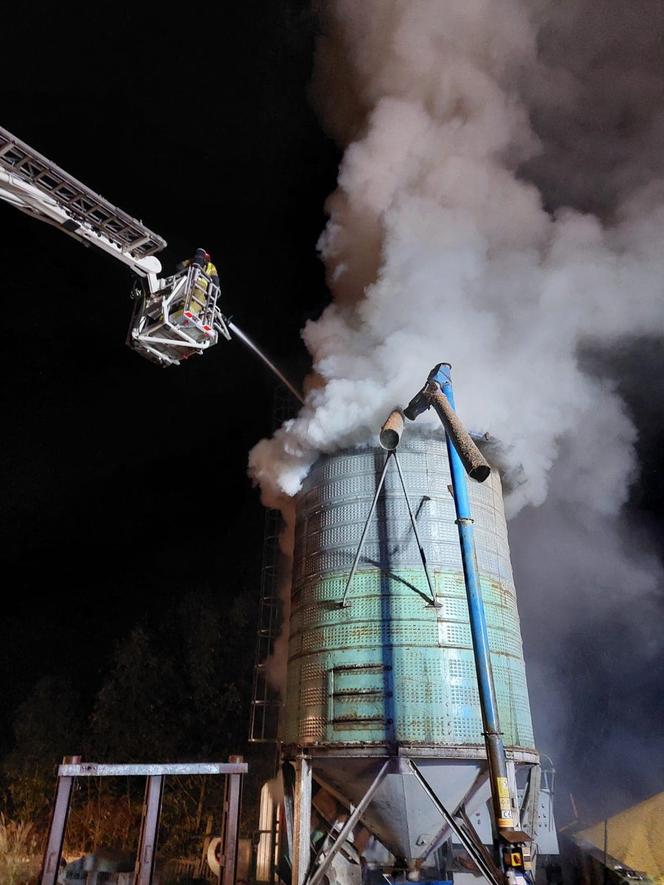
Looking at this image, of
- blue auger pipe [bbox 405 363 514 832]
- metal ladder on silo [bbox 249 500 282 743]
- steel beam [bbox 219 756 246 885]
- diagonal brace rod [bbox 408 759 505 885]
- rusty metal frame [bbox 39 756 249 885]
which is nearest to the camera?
rusty metal frame [bbox 39 756 249 885]

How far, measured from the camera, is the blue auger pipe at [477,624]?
31.7 ft

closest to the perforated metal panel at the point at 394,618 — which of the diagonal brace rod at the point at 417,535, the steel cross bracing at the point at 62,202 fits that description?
the diagonal brace rod at the point at 417,535

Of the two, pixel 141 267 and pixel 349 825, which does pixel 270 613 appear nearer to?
pixel 349 825

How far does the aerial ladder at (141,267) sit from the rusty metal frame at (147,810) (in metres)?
9.45

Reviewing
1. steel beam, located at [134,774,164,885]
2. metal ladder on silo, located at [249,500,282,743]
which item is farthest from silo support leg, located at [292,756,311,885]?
metal ladder on silo, located at [249,500,282,743]

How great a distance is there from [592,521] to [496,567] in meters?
14.4

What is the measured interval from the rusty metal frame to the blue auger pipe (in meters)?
4.15

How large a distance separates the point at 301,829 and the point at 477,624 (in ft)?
17.5

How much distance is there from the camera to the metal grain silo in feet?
37.5

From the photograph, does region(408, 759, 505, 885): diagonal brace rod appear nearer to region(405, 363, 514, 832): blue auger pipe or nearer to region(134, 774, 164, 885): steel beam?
region(405, 363, 514, 832): blue auger pipe

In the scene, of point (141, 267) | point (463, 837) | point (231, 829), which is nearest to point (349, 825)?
A: point (463, 837)

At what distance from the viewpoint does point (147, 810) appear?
865 cm

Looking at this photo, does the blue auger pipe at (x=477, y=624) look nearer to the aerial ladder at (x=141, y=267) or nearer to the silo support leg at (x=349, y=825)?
the silo support leg at (x=349, y=825)

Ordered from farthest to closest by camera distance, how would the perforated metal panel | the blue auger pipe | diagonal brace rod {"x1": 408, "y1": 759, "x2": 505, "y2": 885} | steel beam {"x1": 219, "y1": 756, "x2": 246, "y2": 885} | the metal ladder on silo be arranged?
the metal ladder on silo → the perforated metal panel → diagonal brace rod {"x1": 408, "y1": 759, "x2": 505, "y2": 885} → the blue auger pipe → steel beam {"x1": 219, "y1": 756, "x2": 246, "y2": 885}
